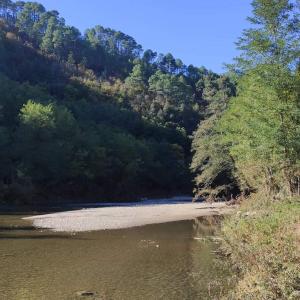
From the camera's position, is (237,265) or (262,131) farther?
(262,131)

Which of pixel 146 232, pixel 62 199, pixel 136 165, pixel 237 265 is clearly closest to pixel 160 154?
pixel 136 165

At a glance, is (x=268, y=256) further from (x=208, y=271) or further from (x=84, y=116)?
(x=84, y=116)

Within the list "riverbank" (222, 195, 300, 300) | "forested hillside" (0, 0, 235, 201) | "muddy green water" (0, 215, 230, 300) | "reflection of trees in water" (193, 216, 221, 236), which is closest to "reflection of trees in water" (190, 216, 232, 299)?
"muddy green water" (0, 215, 230, 300)

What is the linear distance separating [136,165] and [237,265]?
59.7 m

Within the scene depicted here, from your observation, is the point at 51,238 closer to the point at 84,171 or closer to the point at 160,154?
the point at 84,171

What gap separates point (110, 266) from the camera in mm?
17625

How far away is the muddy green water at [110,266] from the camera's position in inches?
548

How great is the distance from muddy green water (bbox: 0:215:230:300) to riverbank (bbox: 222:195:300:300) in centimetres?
139

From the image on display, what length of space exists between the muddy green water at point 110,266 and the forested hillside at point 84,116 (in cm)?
3368

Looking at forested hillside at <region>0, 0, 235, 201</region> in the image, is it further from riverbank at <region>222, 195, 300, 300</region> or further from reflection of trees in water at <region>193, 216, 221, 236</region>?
riverbank at <region>222, 195, 300, 300</region>

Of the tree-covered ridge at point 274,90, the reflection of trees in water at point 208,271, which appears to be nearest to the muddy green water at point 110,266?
the reflection of trees in water at point 208,271

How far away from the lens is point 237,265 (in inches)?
593

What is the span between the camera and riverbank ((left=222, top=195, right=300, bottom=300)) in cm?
996

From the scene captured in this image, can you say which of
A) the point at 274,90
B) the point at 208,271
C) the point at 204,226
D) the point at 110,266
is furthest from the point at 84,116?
the point at 208,271
